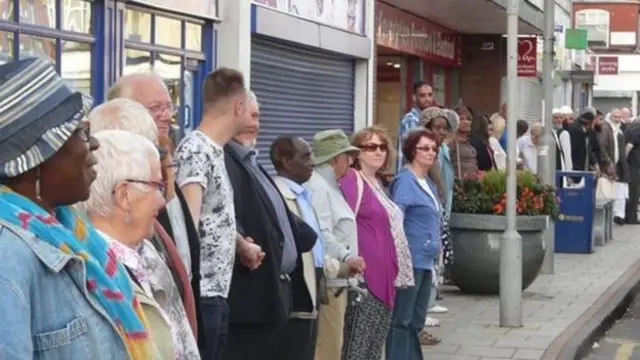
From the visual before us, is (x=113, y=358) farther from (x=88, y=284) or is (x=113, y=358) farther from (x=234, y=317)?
(x=234, y=317)

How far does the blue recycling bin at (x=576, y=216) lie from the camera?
17.3 metres

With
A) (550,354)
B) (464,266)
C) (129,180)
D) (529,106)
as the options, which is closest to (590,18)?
(529,106)

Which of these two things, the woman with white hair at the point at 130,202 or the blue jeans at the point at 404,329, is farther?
the blue jeans at the point at 404,329

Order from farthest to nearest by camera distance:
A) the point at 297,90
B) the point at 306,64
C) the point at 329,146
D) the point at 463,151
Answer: the point at 306,64 < the point at 297,90 < the point at 463,151 < the point at 329,146

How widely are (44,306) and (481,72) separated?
2513 centimetres

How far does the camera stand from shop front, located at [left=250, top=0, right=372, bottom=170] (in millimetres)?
12344

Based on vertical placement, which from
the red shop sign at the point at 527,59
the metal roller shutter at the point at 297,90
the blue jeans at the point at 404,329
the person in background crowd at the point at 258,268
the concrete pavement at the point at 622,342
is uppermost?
the red shop sign at the point at 527,59

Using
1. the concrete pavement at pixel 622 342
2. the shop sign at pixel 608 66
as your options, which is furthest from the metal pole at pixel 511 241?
the shop sign at pixel 608 66

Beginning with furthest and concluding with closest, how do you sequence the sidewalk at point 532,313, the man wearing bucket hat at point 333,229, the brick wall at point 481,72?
the brick wall at point 481,72
the sidewalk at point 532,313
the man wearing bucket hat at point 333,229

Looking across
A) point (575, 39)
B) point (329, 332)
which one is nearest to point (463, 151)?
point (329, 332)

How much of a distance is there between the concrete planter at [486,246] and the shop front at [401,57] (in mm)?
5651

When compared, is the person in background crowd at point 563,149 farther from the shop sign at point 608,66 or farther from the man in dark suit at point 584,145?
the shop sign at point 608,66

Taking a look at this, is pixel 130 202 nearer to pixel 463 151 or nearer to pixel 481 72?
pixel 463 151

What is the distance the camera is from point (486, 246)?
12.6 m
